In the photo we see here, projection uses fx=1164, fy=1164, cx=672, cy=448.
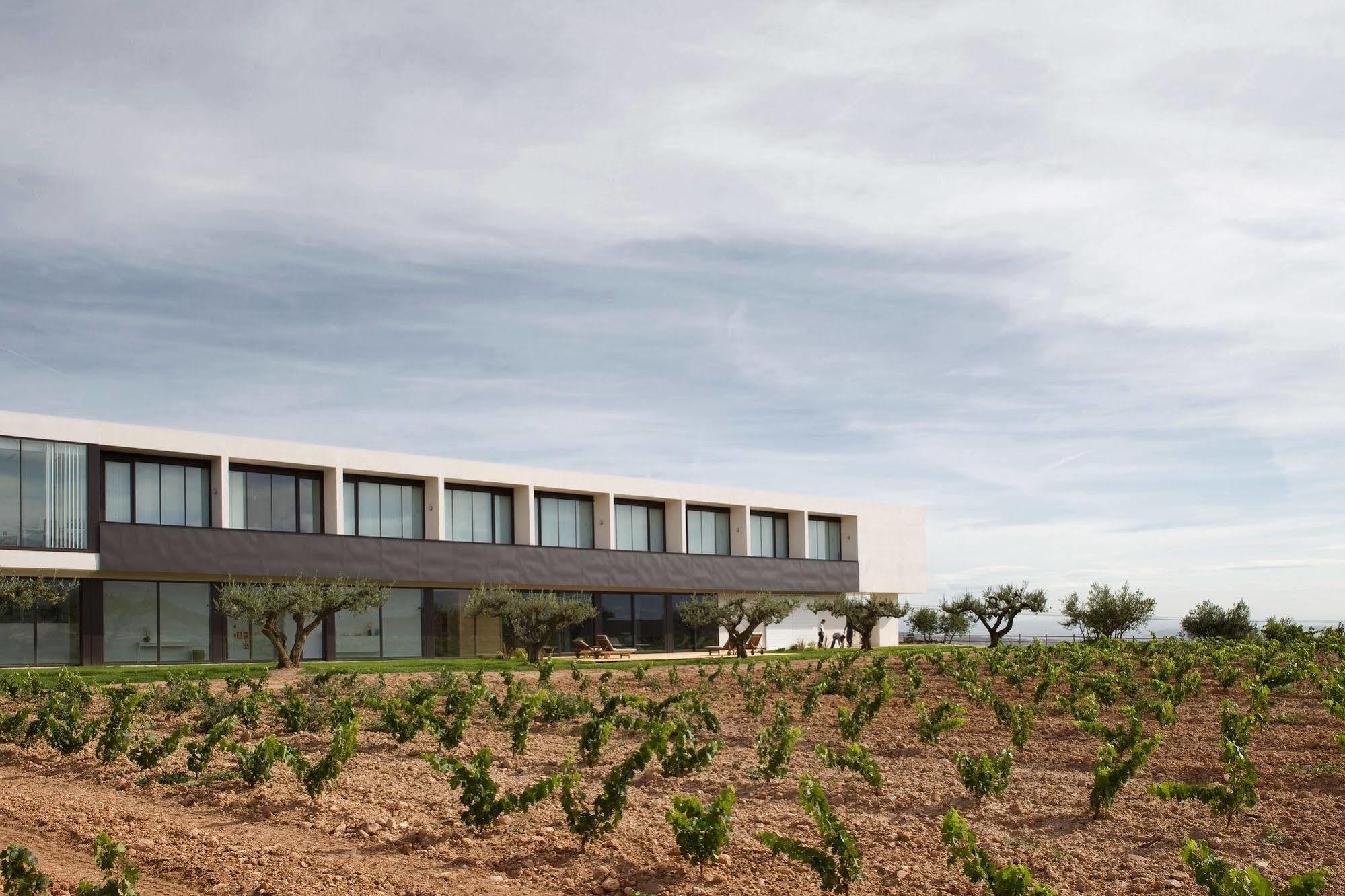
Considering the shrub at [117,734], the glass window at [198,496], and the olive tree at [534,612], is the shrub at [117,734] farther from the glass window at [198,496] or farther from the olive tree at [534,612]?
the glass window at [198,496]

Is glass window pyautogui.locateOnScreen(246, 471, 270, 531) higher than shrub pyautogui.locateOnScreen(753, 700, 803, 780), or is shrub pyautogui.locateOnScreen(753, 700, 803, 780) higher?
glass window pyautogui.locateOnScreen(246, 471, 270, 531)

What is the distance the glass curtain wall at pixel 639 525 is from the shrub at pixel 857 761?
37.9 m

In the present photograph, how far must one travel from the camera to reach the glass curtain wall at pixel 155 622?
35.2m

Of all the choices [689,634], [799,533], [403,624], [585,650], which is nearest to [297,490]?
[403,624]

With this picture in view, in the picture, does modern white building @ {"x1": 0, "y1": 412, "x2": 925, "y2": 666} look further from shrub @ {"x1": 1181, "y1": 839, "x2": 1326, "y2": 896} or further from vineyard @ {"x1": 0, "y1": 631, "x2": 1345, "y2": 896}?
Answer: shrub @ {"x1": 1181, "y1": 839, "x2": 1326, "y2": 896}

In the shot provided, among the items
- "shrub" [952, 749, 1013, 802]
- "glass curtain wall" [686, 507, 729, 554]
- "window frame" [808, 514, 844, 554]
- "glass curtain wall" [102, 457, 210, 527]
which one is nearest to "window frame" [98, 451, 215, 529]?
"glass curtain wall" [102, 457, 210, 527]

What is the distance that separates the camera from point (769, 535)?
5581cm

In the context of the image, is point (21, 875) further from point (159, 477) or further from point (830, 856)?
point (159, 477)

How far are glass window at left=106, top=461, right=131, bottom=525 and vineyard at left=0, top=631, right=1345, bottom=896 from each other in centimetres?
1778

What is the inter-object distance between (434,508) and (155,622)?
10.3 metres

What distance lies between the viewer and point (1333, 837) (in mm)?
9172

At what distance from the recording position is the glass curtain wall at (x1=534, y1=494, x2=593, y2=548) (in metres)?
46.9

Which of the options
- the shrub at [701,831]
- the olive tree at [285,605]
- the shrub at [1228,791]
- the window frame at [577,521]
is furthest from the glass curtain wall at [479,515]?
the shrub at [701,831]

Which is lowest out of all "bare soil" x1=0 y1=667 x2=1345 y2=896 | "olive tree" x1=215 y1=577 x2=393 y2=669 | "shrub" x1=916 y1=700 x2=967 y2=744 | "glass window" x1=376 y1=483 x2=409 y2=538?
"bare soil" x1=0 y1=667 x2=1345 y2=896
